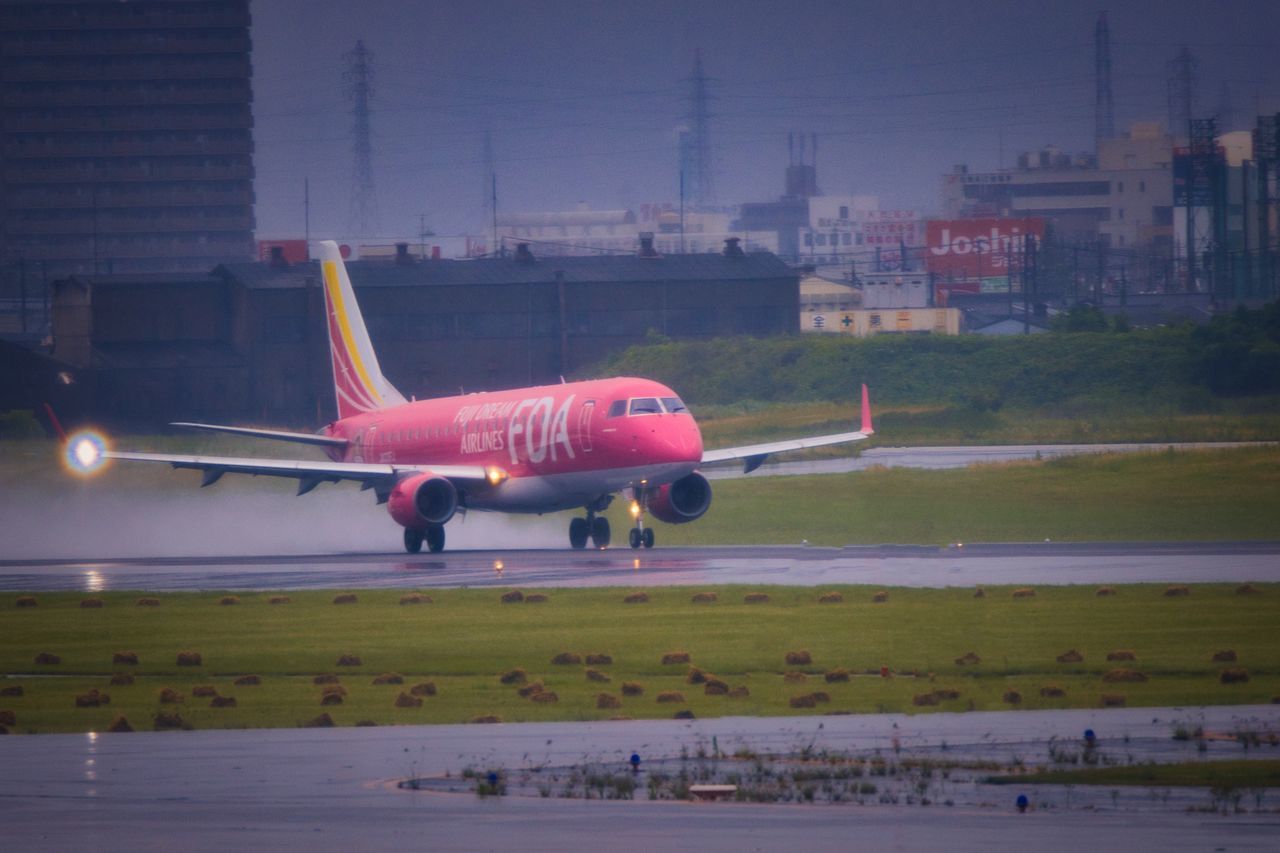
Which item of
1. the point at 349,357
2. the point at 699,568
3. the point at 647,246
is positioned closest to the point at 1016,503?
the point at 699,568

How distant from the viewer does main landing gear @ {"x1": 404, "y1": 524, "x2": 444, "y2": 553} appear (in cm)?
5562

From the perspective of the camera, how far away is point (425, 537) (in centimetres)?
5612

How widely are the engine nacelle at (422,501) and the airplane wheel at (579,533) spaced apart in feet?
12.4

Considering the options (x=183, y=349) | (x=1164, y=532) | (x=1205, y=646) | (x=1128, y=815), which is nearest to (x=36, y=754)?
(x=1128, y=815)

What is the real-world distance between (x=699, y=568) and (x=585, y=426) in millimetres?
10030

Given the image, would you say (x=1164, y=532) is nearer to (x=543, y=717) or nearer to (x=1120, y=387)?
(x=543, y=717)

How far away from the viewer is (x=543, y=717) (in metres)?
22.9

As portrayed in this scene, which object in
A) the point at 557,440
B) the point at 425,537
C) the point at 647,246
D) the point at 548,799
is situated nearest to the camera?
the point at 548,799

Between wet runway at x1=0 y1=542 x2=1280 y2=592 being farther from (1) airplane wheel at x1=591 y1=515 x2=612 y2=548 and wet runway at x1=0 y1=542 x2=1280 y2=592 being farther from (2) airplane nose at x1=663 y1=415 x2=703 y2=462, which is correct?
(2) airplane nose at x1=663 y1=415 x2=703 y2=462

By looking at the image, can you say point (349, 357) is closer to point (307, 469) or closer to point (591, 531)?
point (307, 469)

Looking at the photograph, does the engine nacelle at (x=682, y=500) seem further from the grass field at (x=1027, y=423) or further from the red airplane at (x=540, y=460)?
the grass field at (x=1027, y=423)

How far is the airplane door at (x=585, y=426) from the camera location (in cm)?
5281

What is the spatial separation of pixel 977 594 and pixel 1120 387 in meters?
78.6

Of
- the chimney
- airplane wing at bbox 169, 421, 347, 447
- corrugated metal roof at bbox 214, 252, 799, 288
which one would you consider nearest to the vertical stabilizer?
airplane wing at bbox 169, 421, 347, 447
